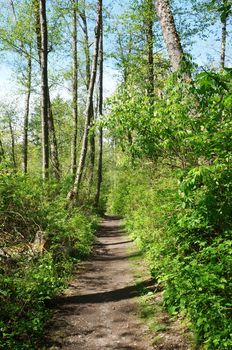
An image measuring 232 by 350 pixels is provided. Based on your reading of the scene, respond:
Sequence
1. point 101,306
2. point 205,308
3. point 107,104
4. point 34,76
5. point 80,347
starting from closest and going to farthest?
1. point 205,308
2. point 80,347
3. point 107,104
4. point 101,306
5. point 34,76

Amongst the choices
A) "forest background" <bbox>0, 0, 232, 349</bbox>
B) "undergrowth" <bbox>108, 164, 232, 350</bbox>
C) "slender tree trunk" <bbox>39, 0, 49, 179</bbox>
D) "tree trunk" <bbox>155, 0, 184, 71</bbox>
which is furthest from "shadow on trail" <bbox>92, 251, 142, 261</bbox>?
"tree trunk" <bbox>155, 0, 184, 71</bbox>

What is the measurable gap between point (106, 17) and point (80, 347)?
53.6ft

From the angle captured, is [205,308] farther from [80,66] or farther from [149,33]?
[80,66]

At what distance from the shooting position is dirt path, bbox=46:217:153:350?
5898mm

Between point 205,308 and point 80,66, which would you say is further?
point 80,66

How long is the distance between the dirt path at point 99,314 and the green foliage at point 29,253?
0.35 m

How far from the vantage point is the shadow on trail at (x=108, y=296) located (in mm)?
7855

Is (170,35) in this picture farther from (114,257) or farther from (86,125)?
(114,257)

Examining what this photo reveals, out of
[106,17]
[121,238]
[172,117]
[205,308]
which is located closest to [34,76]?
[106,17]

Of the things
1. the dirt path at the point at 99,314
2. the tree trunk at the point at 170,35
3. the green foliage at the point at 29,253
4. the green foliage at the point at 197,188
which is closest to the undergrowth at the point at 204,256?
the green foliage at the point at 197,188

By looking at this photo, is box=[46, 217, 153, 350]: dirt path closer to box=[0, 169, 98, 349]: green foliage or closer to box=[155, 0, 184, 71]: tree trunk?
box=[0, 169, 98, 349]: green foliage

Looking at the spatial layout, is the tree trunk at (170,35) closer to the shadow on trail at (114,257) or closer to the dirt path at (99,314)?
the dirt path at (99,314)

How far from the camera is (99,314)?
7.10 meters

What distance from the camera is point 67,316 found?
23.0 ft
